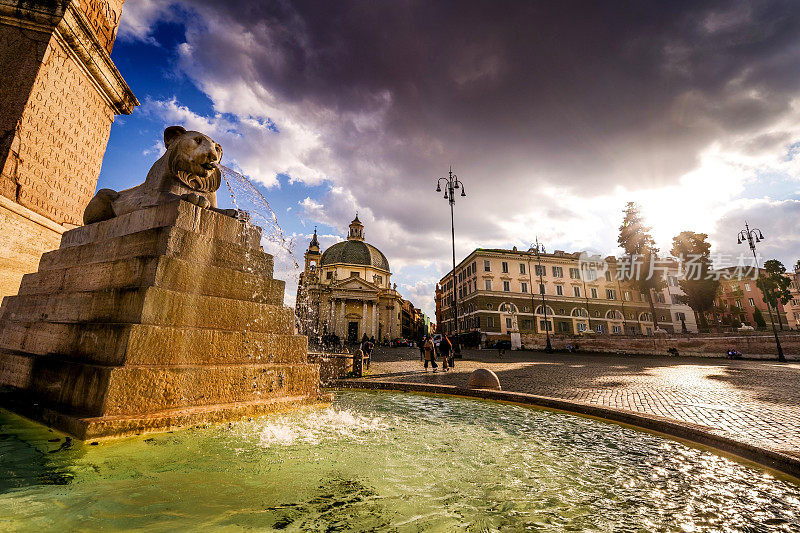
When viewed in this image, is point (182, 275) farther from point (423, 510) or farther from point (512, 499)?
point (512, 499)

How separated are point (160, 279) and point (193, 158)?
6.82 ft

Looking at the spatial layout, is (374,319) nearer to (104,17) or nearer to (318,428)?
(104,17)

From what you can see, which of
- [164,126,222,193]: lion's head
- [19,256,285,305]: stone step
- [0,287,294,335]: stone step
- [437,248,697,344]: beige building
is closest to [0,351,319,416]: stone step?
[0,287,294,335]: stone step

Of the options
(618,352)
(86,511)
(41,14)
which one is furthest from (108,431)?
(618,352)

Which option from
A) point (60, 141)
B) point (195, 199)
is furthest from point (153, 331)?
point (60, 141)

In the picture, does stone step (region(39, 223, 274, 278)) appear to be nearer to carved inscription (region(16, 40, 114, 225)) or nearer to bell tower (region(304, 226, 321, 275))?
carved inscription (region(16, 40, 114, 225))

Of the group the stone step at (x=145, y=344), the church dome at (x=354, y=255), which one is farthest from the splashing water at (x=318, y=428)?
the church dome at (x=354, y=255)

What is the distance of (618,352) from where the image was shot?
92.1ft

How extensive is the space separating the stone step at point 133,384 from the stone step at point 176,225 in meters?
1.83

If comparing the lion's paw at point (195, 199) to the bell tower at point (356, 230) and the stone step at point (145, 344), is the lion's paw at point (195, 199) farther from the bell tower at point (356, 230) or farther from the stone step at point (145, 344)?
the bell tower at point (356, 230)

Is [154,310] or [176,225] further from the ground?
[176,225]

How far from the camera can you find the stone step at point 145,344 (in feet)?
10.4

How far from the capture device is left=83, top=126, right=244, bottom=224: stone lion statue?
4672 millimetres

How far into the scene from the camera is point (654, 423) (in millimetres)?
4301
